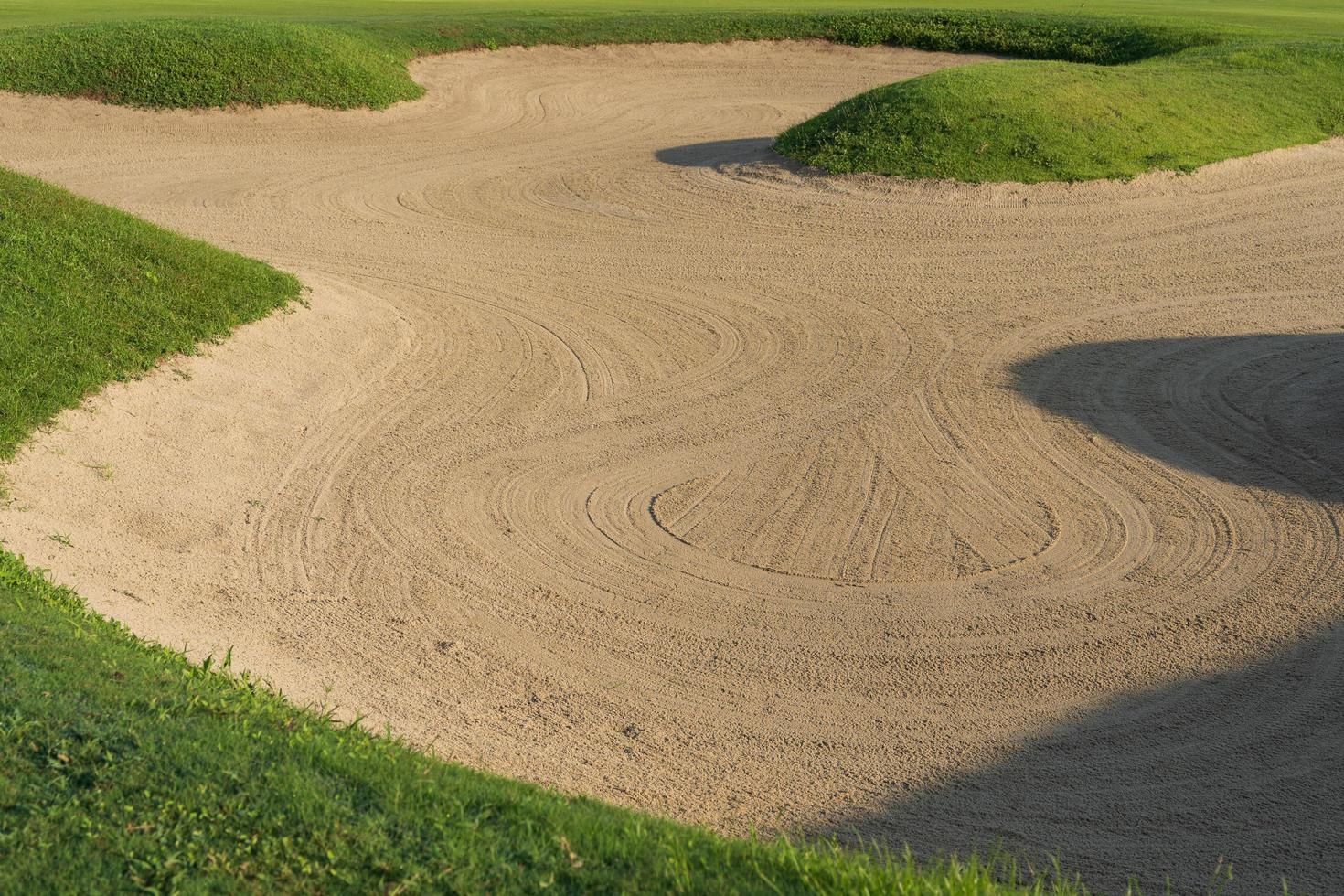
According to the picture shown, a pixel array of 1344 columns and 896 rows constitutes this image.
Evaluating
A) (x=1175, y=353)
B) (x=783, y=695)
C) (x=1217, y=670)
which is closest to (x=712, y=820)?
(x=783, y=695)

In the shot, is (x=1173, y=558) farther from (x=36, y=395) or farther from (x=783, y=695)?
(x=36, y=395)

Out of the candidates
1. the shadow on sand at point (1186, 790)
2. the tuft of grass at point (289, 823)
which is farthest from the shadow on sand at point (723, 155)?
the tuft of grass at point (289, 823)

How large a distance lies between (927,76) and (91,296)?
43.5ft

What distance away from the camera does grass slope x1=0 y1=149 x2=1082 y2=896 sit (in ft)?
14.5

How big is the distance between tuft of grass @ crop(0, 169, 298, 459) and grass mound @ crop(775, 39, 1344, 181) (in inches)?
356

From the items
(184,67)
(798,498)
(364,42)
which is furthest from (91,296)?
(364,42)

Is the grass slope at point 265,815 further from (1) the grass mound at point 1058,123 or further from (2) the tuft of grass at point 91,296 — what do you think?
(1) the grass mound at point 1058,123

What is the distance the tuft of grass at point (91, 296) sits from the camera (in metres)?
9.90

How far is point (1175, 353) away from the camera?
12992 mm

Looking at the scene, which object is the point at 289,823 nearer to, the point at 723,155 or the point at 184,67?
the point at 723,155

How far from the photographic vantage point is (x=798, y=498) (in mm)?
10109

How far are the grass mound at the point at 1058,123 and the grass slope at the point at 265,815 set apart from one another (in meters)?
13.3

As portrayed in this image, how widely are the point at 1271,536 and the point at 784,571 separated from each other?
380 centimetres

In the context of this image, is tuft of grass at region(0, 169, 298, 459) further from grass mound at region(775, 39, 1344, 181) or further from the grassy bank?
the grassy bank
